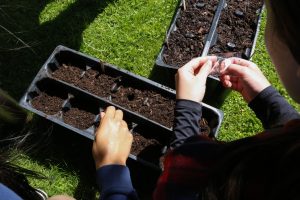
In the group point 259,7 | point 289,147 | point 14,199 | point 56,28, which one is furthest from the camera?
point 56,28

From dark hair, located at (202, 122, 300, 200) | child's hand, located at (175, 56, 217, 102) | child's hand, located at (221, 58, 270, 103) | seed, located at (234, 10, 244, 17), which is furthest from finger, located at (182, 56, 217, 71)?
seed, located at (234, 10, 244, 17)

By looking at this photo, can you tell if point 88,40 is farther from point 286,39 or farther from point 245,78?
point 286,39

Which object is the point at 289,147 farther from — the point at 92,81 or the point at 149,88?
the point at 92,81

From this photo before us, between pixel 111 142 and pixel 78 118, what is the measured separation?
743mm

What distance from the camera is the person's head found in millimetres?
865

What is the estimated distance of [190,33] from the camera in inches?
110

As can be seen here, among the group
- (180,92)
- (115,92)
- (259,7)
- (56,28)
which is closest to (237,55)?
(259,7)

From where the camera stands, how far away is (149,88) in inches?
97.8

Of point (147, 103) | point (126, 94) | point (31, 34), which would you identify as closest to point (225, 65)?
point (147, 103)

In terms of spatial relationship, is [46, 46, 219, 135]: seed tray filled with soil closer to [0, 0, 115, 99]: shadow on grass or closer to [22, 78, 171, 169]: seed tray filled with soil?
[22, 78, 171, 169]: seed tray filled with soil

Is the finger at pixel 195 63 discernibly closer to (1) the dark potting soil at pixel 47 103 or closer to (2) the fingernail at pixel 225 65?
(2) the fingernail at pixel 225 65

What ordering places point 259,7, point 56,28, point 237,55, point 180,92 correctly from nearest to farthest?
point 180,92 < point 237,55 < point 259,7 < point 56,28

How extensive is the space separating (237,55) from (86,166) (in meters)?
1.22

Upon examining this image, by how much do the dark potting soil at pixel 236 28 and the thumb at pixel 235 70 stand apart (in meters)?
0.87
